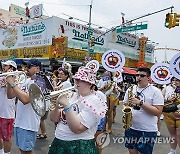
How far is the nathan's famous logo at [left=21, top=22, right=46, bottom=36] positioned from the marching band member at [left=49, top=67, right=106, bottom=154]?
728 inches

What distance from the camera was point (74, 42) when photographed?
20469 millimetres

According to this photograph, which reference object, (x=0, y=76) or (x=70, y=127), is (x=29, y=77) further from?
(x=70, y=127)

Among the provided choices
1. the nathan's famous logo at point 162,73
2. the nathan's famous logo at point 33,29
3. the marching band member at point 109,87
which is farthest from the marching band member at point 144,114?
the nathan's famous logo at point 33,29

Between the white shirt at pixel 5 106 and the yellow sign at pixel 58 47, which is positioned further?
the yellow sign at pixel 58 47

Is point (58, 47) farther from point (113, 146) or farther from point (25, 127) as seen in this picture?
point (25, 127)

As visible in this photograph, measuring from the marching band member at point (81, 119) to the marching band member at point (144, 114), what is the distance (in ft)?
3.69

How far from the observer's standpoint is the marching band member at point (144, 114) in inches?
132

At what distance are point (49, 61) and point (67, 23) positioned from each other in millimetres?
3602

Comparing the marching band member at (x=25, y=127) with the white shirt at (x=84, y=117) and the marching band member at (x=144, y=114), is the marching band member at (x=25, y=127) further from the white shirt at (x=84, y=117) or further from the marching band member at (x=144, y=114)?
the marching band member at (x=144, y=114)

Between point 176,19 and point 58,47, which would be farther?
point 58,47

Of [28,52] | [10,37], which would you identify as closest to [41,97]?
[28,52]

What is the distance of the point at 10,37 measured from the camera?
24531 millimetres

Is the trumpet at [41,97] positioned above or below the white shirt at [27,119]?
above

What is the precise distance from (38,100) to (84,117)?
19.6 inches
